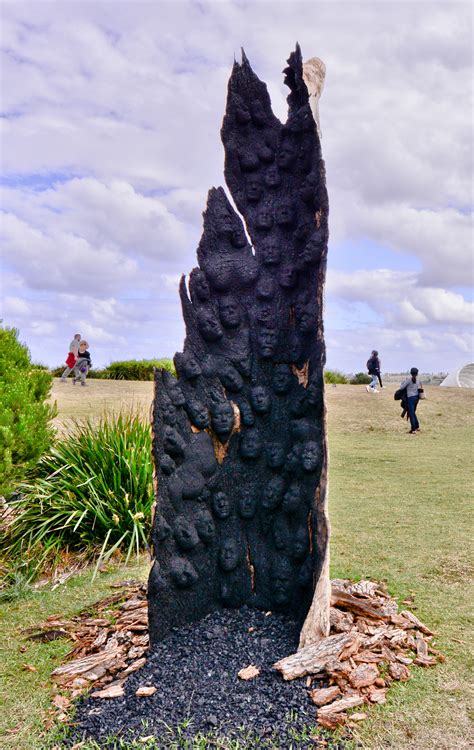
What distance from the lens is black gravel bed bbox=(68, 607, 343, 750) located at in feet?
11.0

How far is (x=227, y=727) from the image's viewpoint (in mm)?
3344

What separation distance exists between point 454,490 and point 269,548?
5452mm

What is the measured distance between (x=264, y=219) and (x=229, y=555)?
2.15m

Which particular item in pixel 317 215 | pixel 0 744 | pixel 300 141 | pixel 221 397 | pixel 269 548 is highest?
pixel 300 141

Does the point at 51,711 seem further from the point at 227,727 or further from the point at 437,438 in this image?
the point at 437,438

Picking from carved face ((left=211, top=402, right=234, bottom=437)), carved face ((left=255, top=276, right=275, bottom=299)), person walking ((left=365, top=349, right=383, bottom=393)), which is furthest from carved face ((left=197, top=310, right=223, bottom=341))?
person walking ((left=365, top=349, right=383, bottom=393))

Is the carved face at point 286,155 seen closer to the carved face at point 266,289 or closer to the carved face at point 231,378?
the carved face at point 266,289

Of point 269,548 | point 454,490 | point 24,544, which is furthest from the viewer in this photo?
point 454,490

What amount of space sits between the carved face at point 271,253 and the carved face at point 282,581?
1909mm

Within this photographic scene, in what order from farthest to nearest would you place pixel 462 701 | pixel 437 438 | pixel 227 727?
1. pixel 437 438
2. pixel 462 701
3. pixel 227 727

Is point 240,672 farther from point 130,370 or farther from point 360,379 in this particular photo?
point 360,379

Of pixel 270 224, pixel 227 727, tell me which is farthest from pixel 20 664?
pixel 270 224

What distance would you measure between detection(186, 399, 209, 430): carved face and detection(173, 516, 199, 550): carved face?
592 mm

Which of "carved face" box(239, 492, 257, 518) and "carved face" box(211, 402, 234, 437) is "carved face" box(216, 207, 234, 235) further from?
"carved face" box(239, 492, 257, 518)
